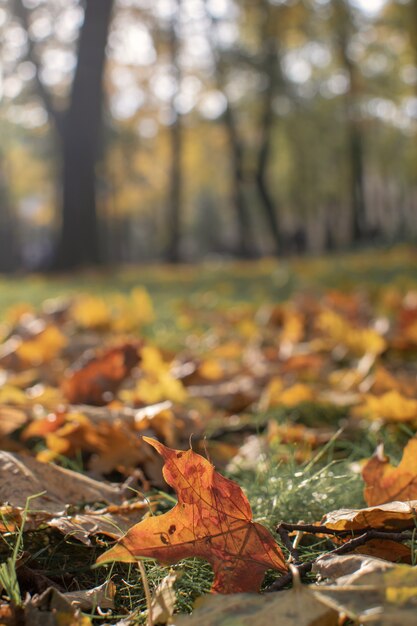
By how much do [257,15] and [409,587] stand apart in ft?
75.0

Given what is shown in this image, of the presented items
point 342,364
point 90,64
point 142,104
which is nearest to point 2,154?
point 142,104

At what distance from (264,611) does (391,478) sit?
419 mm

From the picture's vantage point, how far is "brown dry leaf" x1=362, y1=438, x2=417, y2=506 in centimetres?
109

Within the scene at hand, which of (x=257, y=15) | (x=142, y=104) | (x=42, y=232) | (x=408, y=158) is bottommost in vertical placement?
(x=42, y=232)

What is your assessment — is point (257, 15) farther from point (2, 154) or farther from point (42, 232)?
point (42, 232)

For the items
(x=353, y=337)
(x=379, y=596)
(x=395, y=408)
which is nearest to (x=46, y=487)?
(x=379, y=596)

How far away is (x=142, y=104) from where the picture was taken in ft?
87.0

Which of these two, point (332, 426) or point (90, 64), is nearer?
point (332, 426)

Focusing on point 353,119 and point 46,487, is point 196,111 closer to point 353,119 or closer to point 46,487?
point 353,119

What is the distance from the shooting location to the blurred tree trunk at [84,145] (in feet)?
41.6

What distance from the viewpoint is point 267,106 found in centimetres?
2300

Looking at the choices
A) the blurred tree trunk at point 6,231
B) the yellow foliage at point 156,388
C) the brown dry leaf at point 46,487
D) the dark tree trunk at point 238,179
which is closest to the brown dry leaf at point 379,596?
the brown dry leaf at point 46,487

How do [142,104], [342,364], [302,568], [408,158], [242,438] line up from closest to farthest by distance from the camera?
[302,568] < [242,438] < [342,364] < [142,104] < [408,158]

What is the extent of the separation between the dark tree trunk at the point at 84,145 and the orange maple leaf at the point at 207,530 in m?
12.0
